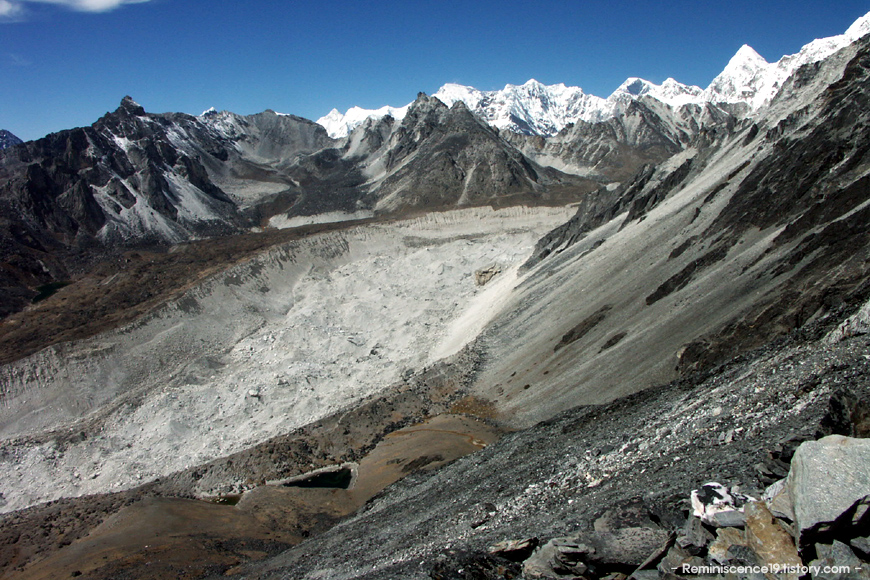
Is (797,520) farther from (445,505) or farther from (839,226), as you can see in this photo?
(839,226)

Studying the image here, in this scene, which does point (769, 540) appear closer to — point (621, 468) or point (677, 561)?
point (677, 561)

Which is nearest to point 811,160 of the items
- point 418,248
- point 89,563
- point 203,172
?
point 89,563

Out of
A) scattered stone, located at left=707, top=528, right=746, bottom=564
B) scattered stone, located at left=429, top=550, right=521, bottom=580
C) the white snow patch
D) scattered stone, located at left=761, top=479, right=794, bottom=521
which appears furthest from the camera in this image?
the white snow patch

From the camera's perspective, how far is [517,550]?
11.3 m

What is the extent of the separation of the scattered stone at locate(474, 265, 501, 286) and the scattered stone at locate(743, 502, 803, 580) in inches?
2036

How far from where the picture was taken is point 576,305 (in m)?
36.1

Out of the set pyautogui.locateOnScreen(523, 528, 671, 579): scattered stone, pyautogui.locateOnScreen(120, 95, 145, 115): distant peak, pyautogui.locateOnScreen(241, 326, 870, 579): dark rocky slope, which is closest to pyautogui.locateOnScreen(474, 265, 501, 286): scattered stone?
pyautogui.locateOnScreen(241, 326, 870, 579): dark rocky slope

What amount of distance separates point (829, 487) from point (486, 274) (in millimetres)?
53182

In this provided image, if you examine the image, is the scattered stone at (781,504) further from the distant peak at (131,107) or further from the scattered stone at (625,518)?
the distant peak at (131,107)

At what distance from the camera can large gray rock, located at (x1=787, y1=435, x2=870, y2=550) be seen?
7.21 metres

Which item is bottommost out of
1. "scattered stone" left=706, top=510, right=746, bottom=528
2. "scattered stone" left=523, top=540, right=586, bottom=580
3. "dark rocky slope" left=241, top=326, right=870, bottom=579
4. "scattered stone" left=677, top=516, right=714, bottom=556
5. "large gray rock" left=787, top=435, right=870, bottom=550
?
"dark rocky slope" left=241, top=326, right=870, bottom=579

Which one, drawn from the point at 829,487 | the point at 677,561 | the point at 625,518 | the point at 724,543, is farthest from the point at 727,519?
the point at 625,518

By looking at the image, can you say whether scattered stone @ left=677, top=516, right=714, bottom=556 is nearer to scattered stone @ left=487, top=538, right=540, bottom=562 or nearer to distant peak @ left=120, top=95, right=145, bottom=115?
scattered stone @ left=487, top=538, right=540, bottom=562

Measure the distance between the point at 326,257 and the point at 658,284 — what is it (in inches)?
1945
